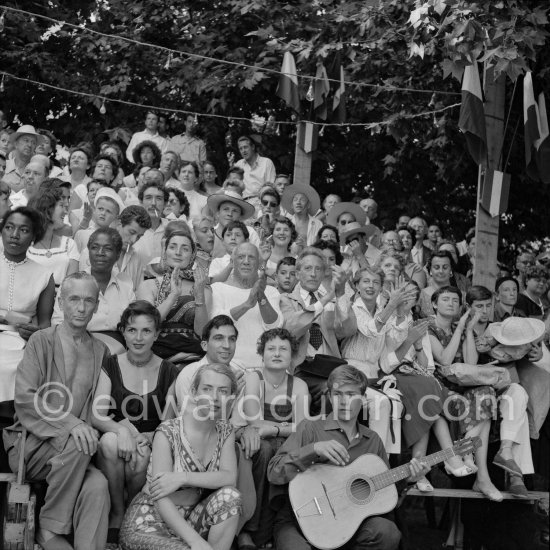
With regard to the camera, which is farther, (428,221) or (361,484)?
(428,221)

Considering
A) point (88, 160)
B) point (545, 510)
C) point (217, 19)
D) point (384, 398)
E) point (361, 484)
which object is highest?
point (217, 19)

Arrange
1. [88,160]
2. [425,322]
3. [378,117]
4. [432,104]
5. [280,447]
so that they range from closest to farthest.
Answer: [280,447] → [425,322] → [88,160] → [432,104] → [378,117]

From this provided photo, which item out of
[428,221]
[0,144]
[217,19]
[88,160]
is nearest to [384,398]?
[88,160]

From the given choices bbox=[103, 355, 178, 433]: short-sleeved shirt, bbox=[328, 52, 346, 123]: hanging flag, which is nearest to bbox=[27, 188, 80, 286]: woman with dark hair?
bbox=[103, 355, 178, 433]: short-sleeved shirt

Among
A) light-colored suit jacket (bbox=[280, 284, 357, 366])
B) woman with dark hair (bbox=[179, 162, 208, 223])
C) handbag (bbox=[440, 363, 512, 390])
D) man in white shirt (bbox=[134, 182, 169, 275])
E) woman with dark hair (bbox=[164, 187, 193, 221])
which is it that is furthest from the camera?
woman with dark hair (bbox=[179, 162, 208, 223])

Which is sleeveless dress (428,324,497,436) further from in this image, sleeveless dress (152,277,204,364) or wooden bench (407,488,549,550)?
sleeveless dress (152,277,204,364)

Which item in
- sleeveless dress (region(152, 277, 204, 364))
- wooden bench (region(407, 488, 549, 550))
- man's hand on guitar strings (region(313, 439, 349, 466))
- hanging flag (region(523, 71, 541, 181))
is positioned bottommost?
wooden bench (region(407, 488, 549, 550))

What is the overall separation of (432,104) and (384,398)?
6160 millimetres

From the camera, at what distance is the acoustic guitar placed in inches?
228

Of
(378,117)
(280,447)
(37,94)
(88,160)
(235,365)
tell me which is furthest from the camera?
(37,94)

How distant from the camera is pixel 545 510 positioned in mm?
12695

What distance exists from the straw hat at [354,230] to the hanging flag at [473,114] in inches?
56.3

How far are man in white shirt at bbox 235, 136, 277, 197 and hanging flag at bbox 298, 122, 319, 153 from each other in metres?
0.60

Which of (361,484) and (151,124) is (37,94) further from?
(361,484)
